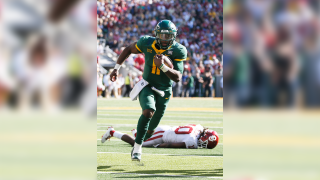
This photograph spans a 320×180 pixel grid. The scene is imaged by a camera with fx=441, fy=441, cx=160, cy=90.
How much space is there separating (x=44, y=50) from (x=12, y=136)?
1.66 ft

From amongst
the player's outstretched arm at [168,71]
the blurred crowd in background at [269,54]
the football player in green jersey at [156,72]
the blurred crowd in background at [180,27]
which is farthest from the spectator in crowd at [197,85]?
the blurred crowd in background at [269,54]

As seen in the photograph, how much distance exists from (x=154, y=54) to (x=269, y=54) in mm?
3970

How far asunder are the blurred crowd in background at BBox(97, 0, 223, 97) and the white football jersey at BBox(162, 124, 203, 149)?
1924cm

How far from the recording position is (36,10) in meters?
1.86

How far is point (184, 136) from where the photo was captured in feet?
24.1

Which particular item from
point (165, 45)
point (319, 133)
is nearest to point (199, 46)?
point (165, 45)

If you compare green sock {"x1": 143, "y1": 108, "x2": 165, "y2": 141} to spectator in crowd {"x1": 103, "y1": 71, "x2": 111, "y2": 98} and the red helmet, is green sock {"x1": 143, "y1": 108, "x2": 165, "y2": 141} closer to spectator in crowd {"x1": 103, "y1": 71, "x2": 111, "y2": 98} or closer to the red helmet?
the red helmet

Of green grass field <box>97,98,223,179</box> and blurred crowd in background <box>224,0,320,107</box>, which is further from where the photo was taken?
green grass field <box>97,98,223,179</box>

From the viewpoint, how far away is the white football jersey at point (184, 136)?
7344mm

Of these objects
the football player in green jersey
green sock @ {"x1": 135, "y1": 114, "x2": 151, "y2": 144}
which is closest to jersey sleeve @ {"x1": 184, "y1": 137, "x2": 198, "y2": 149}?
the football player in green jersey

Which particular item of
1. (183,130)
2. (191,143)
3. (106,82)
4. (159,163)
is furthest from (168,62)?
(106,82)

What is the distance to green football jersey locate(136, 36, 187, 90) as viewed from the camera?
223 inches

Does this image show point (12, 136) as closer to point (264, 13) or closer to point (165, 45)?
point (264, 13)

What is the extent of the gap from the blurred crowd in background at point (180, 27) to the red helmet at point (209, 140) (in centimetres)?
1932
